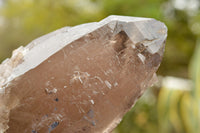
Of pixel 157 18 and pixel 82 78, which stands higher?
pixel 82 78

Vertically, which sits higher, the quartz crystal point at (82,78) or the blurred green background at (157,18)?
the quartz crystal point at (82,78)

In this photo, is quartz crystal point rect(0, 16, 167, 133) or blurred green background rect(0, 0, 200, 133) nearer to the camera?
quartz crystal point rect(0, 16, 167, 133)

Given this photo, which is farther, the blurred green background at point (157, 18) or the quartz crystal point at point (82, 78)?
the blurred green background at point (157, 18)

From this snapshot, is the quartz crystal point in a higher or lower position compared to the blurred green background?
higher
